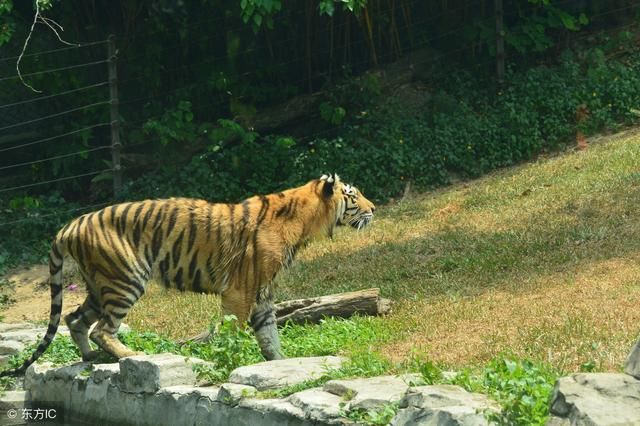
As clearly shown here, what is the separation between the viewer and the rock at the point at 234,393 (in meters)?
6.79

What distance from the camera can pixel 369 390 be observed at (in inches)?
246

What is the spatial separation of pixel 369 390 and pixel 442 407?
0.72m

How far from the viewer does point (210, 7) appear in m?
17.0

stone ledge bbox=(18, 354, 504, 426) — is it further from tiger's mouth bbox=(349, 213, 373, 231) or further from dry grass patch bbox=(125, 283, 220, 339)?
tiger's mouth bbox=(349, 213, 373, 231)

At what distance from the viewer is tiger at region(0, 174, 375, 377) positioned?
852 centimetres

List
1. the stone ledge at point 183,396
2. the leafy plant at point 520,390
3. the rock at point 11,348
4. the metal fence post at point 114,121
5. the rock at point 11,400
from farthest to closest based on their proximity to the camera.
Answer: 1. the metal fence post at point 114,121
2. the rock at point 11,348
3. the rock at point 11,400
4. the stone ledge at point 183,396
5. the leafy plant at point 520,390

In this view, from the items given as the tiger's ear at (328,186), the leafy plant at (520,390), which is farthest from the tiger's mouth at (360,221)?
the leafy plant at (520,390)

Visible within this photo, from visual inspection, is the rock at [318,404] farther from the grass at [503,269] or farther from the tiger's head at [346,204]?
the tiger's head at [346,204]

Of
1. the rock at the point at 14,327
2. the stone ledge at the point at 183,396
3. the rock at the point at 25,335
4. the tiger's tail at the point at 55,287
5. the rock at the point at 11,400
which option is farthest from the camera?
the rock at the point at 14,327

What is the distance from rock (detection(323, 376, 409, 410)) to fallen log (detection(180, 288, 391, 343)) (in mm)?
2879

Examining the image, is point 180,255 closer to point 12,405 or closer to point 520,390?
point 12,405

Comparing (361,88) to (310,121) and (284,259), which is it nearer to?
(310,121)

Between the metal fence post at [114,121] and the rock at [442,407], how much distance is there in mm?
9898

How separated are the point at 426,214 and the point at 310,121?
382 cm
